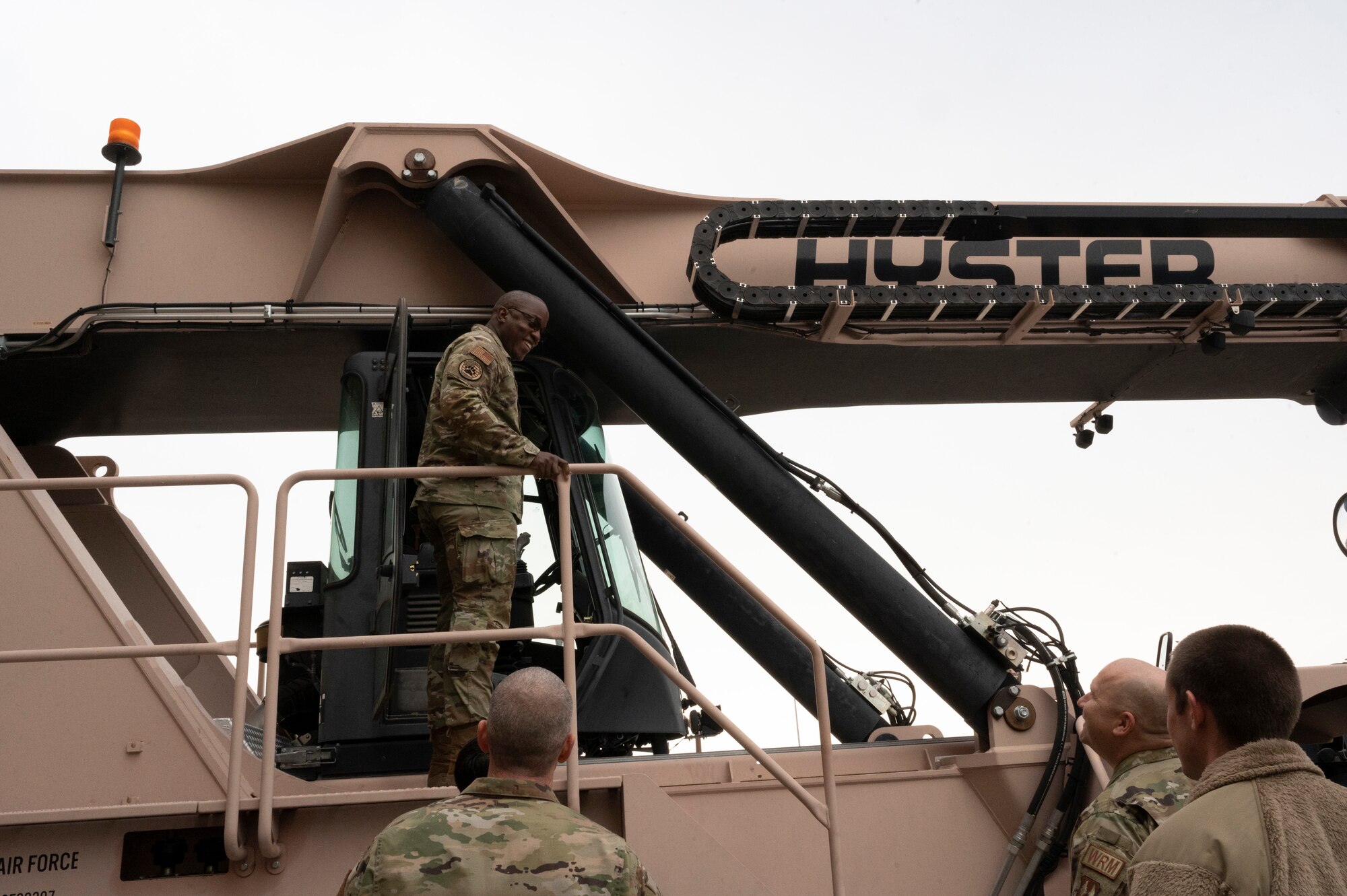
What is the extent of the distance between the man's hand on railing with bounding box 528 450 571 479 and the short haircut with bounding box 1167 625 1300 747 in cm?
223

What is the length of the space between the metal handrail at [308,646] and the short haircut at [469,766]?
0.26 meters

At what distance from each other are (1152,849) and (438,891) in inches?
52.9

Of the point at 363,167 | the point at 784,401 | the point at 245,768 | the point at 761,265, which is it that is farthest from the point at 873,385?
the point at 245,768

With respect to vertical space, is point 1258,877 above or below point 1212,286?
below

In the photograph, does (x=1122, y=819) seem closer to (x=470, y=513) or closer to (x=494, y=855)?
(x=494, y=855)

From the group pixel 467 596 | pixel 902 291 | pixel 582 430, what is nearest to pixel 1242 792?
pixel 467 596

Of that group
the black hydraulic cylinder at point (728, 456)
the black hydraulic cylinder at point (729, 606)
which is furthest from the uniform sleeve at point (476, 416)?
the black hydraulic cylinder at point (729, 606)

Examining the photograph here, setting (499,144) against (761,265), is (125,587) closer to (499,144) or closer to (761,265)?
(499,144)

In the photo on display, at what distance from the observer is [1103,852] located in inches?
108

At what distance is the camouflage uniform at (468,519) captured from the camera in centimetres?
410

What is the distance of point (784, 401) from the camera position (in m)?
6.32

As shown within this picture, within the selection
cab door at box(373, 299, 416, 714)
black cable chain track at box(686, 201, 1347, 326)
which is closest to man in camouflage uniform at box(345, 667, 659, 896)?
cab door at box(373, 299, 416, 714)

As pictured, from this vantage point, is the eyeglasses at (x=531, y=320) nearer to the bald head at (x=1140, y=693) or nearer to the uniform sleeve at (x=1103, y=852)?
the bald head at (x=1140, y=693)

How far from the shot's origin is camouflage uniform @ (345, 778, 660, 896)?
234cm
